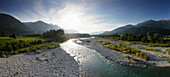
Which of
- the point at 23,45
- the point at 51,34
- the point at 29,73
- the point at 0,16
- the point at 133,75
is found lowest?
the point at 133,75

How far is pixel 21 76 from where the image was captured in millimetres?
9047

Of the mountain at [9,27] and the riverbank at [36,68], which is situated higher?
the mountain at [9,27]

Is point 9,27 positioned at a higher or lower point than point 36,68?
higher

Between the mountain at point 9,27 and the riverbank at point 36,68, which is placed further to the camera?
the mountain at point 9,27

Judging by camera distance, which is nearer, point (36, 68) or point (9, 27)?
point (36, 68)

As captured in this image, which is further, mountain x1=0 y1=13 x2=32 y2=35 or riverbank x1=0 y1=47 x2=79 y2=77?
mountain x1=0 y1=13 x2=32 y2=35

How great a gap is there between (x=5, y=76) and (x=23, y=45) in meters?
19.6

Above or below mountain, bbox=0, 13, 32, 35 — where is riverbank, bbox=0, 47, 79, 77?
below

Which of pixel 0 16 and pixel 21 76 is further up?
pixel 0 16

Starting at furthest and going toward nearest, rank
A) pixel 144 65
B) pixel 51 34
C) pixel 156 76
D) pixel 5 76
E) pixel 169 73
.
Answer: pixel 51 34, pixel 144 65, pixel 169 73, pixel 156 76, pixel 5 76

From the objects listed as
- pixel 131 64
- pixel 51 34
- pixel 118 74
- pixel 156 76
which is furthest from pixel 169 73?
pixel 51 34

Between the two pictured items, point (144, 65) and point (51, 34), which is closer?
point (144, 65)

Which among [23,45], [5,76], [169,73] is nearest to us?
[5,76]

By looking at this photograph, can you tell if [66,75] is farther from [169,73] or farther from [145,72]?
[169,73]
